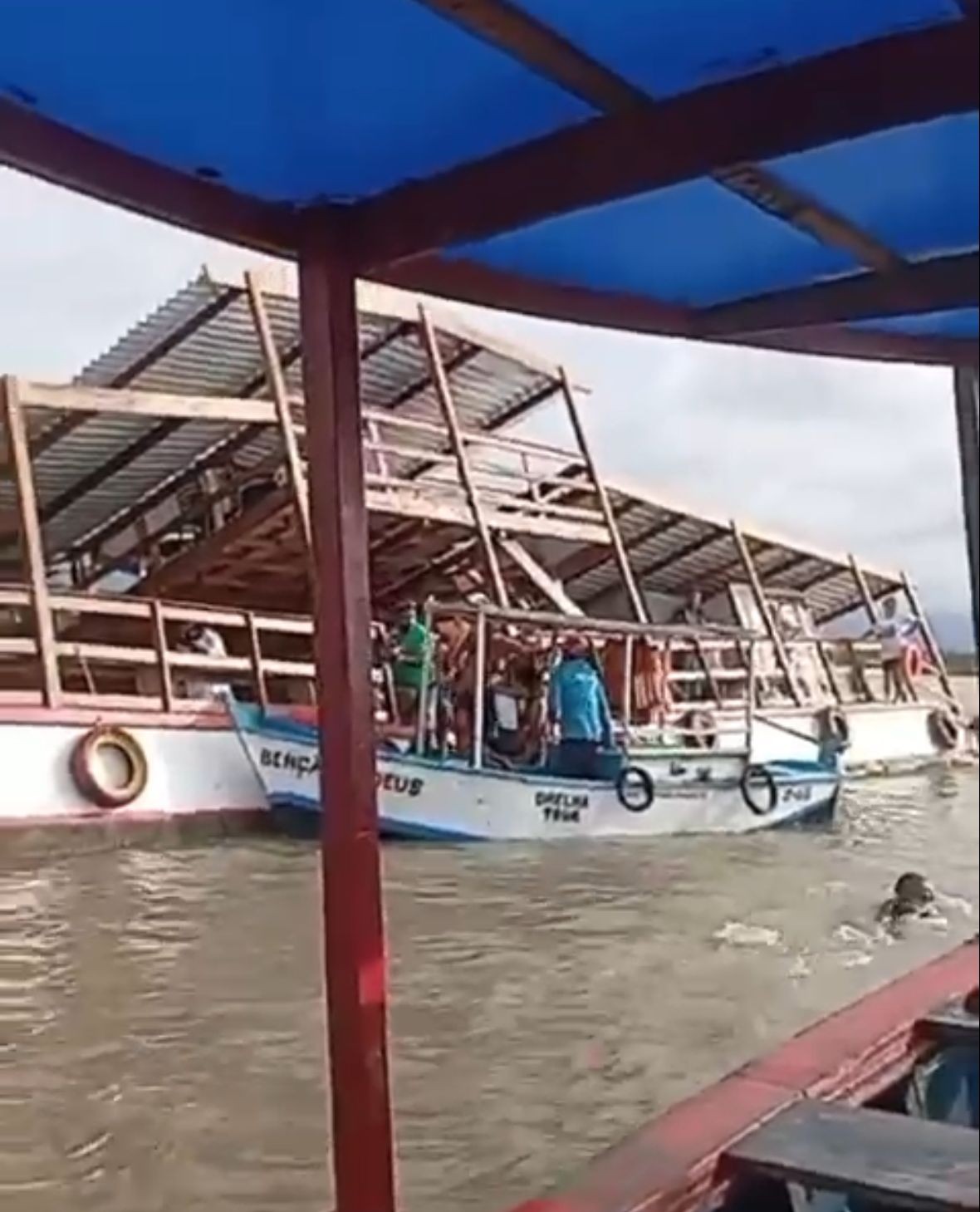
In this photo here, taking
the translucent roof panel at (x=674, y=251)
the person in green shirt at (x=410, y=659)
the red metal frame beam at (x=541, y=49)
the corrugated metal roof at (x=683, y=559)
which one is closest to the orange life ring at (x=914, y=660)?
the translucent roof panel at (x=674, y=251)

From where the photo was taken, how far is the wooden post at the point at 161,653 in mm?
5148

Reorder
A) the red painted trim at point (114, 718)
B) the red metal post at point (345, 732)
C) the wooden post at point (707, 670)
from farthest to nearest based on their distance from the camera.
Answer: the wooden post at point (707, 670) < the red painted trim at point (114, 718) < the red metal post at point (345, 732)

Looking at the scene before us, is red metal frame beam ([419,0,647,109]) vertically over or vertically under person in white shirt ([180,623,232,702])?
over

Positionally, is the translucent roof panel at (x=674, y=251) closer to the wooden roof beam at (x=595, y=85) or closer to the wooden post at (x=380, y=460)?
the wooden roof beam at (x=595, y=85)

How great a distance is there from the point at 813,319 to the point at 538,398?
11.3ft

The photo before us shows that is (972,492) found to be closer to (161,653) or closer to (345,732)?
(345,732)

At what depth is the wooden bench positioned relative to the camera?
1.00 m

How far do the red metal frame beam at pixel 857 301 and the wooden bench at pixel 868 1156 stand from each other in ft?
1.90

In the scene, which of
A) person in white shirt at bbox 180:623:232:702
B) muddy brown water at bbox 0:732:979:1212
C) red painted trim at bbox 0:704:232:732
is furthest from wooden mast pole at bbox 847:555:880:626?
person in white shirt at bbox 180:623:232:702

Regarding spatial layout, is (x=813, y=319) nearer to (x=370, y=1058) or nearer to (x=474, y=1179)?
(x=370, y=1058)

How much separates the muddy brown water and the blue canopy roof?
0.42 m

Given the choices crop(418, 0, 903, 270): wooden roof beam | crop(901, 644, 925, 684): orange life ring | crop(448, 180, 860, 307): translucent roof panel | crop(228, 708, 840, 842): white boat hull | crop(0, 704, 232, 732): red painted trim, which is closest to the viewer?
crop(418, 0, 903, 270): wooden roof beam

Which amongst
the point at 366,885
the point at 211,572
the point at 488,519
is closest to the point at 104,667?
the point at 211,572

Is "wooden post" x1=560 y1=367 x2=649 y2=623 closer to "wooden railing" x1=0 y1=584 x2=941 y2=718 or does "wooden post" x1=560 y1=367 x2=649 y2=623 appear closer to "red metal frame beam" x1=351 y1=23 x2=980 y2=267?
"wooden railing" x1=0 y1=584 x2=941 y2=718
